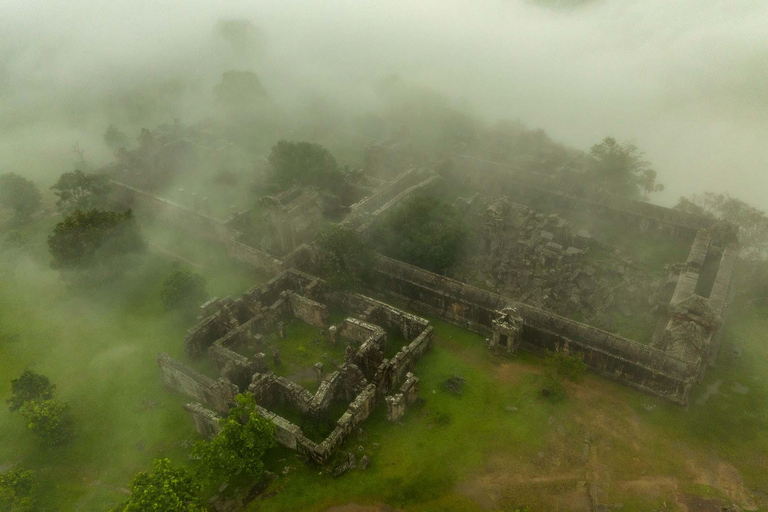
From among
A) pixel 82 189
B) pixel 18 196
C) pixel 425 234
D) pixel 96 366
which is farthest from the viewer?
pixel 18 196

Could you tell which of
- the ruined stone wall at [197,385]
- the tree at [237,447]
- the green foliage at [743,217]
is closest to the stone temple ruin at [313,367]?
the ruined stone wall at [197,385]

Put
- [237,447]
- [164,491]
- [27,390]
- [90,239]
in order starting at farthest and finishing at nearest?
[90,239] < [27,390] < [237,447] < [164,491]

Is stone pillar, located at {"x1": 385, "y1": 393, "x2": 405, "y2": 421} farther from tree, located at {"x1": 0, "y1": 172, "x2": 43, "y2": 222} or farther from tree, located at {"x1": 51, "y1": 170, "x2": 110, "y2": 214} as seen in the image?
tree, located at {"x1": 0, "y1": 172, "x2": 43, "y2": 222}

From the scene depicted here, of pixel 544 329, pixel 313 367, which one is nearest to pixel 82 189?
pixel 313 367

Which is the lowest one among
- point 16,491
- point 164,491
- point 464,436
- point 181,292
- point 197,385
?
point 16,491

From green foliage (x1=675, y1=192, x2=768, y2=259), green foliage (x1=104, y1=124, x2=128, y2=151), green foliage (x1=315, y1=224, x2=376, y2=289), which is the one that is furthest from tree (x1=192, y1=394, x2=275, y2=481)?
green foliage (x1=104, y1=124, x2=128, y2=151)

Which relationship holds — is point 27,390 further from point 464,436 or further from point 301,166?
point 301,166

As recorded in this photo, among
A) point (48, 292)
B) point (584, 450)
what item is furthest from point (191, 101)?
point (584, 450)
